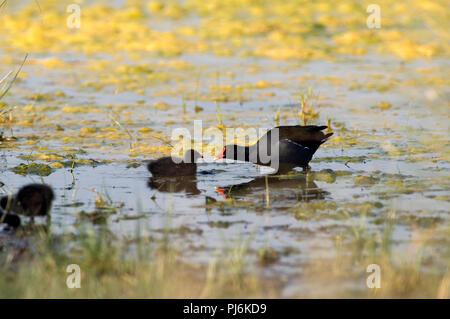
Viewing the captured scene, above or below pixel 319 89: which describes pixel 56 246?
below

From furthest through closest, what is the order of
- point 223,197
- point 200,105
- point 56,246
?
point 200,105 < point 223,197 < point 56,246

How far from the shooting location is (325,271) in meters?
4.35

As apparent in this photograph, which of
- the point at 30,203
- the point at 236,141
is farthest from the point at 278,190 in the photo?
the point at 30,203

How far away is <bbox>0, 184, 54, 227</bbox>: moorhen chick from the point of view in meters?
5.21

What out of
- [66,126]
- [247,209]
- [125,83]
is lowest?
[247,209]

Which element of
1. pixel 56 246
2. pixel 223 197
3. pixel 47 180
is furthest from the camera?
pixel 47 180

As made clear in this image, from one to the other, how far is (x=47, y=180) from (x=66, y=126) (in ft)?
7.23

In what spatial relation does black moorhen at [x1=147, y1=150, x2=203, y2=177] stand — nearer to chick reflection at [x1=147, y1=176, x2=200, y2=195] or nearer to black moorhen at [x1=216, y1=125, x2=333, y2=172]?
chick reflection at [x1=147, y1=176, x2=200, y2=195]

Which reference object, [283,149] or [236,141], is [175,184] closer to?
[283,149]

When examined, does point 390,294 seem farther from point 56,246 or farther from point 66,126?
point 66,126

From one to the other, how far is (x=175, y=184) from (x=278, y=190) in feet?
2.95

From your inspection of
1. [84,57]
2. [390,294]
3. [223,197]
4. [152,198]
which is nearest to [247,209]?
[223,197]

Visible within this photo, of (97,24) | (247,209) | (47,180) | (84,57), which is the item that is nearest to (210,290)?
(247,209)

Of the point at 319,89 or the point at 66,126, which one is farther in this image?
the point at 319,89
